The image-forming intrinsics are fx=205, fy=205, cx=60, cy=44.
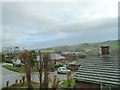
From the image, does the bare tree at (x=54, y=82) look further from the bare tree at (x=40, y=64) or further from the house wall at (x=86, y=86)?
the house wall at (x=86, y=86)

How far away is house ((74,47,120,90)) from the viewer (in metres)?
5.82

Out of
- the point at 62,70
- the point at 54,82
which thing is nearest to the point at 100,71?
the point at 54,82

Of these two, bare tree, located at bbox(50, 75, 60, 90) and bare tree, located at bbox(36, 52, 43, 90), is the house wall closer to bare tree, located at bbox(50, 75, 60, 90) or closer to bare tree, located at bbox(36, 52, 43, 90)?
bare tree, located at bbox(50, 75, 60, 90)

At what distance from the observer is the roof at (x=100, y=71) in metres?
5.90

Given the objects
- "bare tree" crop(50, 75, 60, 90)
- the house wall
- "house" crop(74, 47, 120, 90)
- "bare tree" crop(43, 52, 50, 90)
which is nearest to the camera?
"house" crop(74, 47, 120, 90)

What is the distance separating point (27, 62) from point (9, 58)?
4324 millimetres

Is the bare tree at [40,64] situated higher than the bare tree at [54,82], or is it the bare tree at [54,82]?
the bare tree at [40,64]

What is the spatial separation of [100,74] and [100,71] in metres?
0.15

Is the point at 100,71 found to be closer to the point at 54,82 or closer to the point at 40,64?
the point at 54,82

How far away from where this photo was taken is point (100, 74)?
20.6 feet

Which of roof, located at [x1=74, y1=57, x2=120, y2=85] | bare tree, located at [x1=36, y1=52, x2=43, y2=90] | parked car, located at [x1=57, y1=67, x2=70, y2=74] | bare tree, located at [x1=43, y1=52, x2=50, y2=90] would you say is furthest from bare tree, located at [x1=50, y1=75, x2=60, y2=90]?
parked car, located at [x1=57, y1=67, x2=70, y2=74]

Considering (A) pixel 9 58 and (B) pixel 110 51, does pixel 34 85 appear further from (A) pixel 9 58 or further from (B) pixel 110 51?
(A) pixel 9 58

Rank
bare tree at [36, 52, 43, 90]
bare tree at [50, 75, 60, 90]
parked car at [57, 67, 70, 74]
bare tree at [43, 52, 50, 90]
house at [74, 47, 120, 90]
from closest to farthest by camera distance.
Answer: house at [74, 47, 120, 90], bare tree at [50, 75, 60, 90], bare tree at [43, 52, 50, 90], bare tree at [36, 52, 43, 90], parked car at [57, 67, 70, 74]

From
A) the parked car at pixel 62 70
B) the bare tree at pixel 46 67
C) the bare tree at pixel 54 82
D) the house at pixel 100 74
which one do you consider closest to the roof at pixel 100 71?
the house at pixel 100 74
